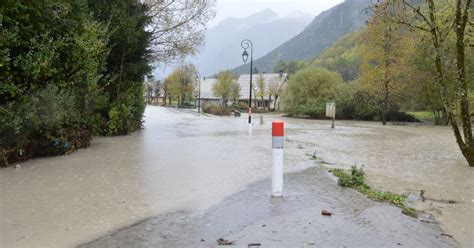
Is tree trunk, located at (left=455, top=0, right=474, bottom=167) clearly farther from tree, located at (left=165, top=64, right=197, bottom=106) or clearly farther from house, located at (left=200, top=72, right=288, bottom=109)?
tree, located at (left=165, top=64, right=197, bottom=106)

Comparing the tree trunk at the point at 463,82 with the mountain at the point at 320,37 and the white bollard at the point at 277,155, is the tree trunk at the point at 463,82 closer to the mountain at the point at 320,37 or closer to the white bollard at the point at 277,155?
the white bollard at the point at 277,155

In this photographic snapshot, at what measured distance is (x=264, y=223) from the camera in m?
4.64

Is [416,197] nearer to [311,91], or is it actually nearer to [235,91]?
[311,91]

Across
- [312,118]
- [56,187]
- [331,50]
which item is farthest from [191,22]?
[331,50]

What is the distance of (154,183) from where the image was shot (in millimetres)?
6949

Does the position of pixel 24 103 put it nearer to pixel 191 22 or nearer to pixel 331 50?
pixel 191 22

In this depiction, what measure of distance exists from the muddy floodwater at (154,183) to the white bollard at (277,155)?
77cm

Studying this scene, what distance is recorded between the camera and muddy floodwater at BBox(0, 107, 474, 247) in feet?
15.1

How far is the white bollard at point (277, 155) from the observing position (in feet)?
18.8

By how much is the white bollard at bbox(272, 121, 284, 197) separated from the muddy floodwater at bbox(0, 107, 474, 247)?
0.77 metres

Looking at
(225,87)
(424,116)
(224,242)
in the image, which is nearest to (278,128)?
(224,242)

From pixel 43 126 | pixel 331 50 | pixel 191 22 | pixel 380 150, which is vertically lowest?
pixel 380 150

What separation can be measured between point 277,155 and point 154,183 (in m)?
2.35

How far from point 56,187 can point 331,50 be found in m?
115
